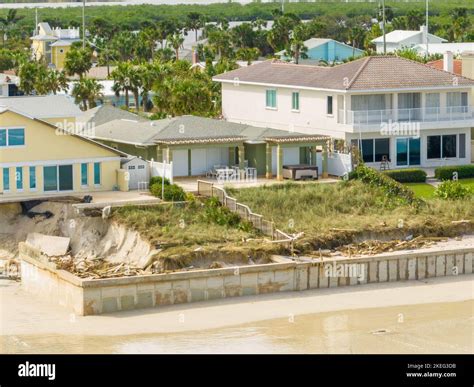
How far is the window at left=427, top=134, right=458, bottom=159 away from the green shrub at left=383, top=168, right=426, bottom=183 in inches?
165

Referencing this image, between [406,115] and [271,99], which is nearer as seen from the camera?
[406,115]

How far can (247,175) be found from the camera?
61.5 meters

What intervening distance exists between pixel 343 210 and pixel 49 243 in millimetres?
10667

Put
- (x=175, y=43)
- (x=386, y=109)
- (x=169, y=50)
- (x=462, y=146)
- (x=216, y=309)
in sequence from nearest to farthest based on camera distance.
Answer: (x=216, y=309), (x=386, y=109), (x=462, y=146), (x=169, y=50), (x=175, y=43)

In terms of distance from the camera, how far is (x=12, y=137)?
56.9 m

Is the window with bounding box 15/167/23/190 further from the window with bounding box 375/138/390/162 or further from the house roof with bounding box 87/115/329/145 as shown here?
the window with bounding box 375/138/390/162

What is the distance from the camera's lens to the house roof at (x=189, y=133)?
61.8m

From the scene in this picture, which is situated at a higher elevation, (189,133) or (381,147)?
(189,133)

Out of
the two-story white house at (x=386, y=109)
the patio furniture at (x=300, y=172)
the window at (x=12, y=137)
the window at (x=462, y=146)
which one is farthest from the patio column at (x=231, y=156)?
the window at (x=462, y=146)

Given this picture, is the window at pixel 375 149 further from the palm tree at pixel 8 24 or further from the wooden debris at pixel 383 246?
the palm tree at pixel 8 24

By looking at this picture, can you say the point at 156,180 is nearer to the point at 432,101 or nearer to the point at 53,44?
the point at 432,101

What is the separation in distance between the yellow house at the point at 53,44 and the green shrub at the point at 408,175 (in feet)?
188

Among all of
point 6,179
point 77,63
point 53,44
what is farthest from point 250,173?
point 53,44

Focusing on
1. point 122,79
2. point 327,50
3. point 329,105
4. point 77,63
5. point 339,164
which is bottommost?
point 339,164
